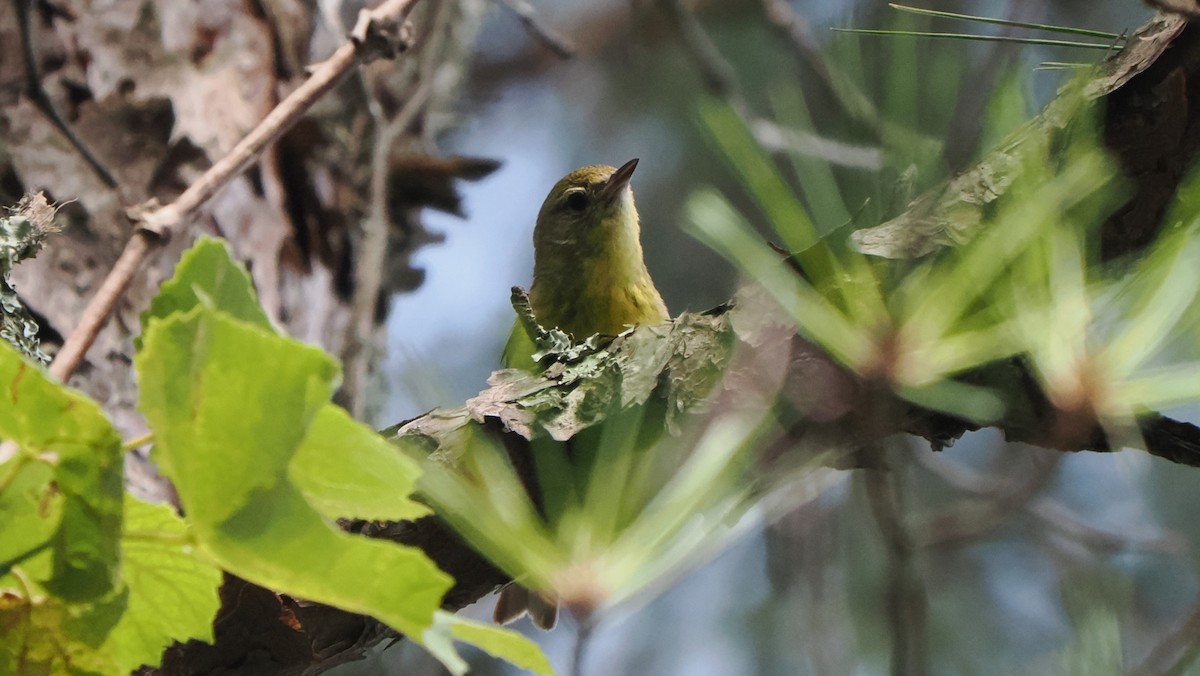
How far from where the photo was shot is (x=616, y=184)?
3.00 metres

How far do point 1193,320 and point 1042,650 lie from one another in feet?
9.01

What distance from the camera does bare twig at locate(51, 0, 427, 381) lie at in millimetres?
1046

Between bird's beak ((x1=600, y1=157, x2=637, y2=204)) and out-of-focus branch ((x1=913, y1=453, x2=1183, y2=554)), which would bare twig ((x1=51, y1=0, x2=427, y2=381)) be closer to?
out-of-focus branch ((x1=913, y1=453, x2=1183, y2=554))

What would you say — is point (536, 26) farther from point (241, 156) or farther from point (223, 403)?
point (223, 403)

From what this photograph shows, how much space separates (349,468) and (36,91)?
1839 millimetres

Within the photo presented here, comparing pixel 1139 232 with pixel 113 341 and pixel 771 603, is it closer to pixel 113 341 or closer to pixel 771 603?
pixel 113 341

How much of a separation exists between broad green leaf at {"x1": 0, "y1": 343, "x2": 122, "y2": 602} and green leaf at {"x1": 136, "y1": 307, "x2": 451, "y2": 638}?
4cm

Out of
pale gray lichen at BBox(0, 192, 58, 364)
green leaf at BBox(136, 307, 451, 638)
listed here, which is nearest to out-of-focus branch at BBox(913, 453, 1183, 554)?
pale gray lichen at BBox(0, 192, 58, 364)

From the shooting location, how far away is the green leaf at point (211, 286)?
22.7 inches

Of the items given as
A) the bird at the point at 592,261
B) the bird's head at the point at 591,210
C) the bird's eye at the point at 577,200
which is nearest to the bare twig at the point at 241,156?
the bird at the point at 592,261

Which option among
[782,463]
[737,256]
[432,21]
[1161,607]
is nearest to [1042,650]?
[1161,607]

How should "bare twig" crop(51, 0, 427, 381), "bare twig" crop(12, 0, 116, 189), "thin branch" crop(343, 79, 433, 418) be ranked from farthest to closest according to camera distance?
"thin branch" crop(343, 79, 433, 418), "bare twig" crop(12, 0, 116, 189), "bare twig" crop(51, 0, 427, 381)

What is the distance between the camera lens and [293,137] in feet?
7.91

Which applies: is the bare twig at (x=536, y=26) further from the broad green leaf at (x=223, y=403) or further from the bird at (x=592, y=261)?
the broad green leaf at (x=223, y=403)
